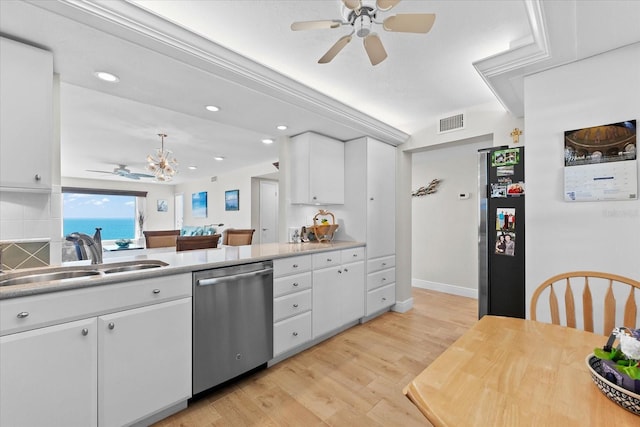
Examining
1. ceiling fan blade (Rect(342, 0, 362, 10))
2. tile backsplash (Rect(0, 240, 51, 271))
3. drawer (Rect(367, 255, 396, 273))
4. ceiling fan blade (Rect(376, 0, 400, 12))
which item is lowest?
drawer (Rect(367, 255, 396, 273))

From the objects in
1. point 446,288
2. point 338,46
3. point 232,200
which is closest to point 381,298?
point 446,288

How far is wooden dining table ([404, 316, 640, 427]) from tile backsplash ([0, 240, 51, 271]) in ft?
7.38

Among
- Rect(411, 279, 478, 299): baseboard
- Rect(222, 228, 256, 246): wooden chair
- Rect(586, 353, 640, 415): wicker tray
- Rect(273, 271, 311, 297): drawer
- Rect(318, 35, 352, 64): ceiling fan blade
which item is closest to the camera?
Rect(586, 353, 640, 415): wicker tray

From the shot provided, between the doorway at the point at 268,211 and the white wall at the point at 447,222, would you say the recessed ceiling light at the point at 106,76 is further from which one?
the doorway at the point at 268,211

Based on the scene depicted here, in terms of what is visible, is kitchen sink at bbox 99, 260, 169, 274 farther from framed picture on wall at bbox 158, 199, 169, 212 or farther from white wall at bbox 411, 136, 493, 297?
framed picture on wall at bbox 158, 199, 169, 212

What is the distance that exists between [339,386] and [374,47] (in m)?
2.26

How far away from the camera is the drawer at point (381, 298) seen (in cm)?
328

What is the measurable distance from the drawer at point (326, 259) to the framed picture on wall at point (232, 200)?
458cm

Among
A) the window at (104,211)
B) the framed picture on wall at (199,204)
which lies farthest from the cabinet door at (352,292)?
the window at (104,211)

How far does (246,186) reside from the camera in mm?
6691

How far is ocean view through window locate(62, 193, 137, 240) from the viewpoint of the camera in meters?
7.95

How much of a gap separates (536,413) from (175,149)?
5.49 metres

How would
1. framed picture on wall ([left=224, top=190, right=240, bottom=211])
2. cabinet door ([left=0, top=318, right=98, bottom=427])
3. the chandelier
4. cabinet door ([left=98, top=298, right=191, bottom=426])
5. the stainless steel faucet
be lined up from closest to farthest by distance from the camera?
cabinet door ([left=0, top=318, right=98, bottom=427]), cabinet door ([left=98, top=298, right=191, bottom=426]), the stainless steel faucet, the chandelier, framed picture on wall ([left=224, top=190, right=240, bottom=211])

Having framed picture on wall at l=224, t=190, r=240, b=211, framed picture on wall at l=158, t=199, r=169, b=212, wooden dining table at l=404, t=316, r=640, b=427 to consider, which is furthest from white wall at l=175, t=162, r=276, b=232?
wooden dining table at l=404, t=316, r=640, b=427
